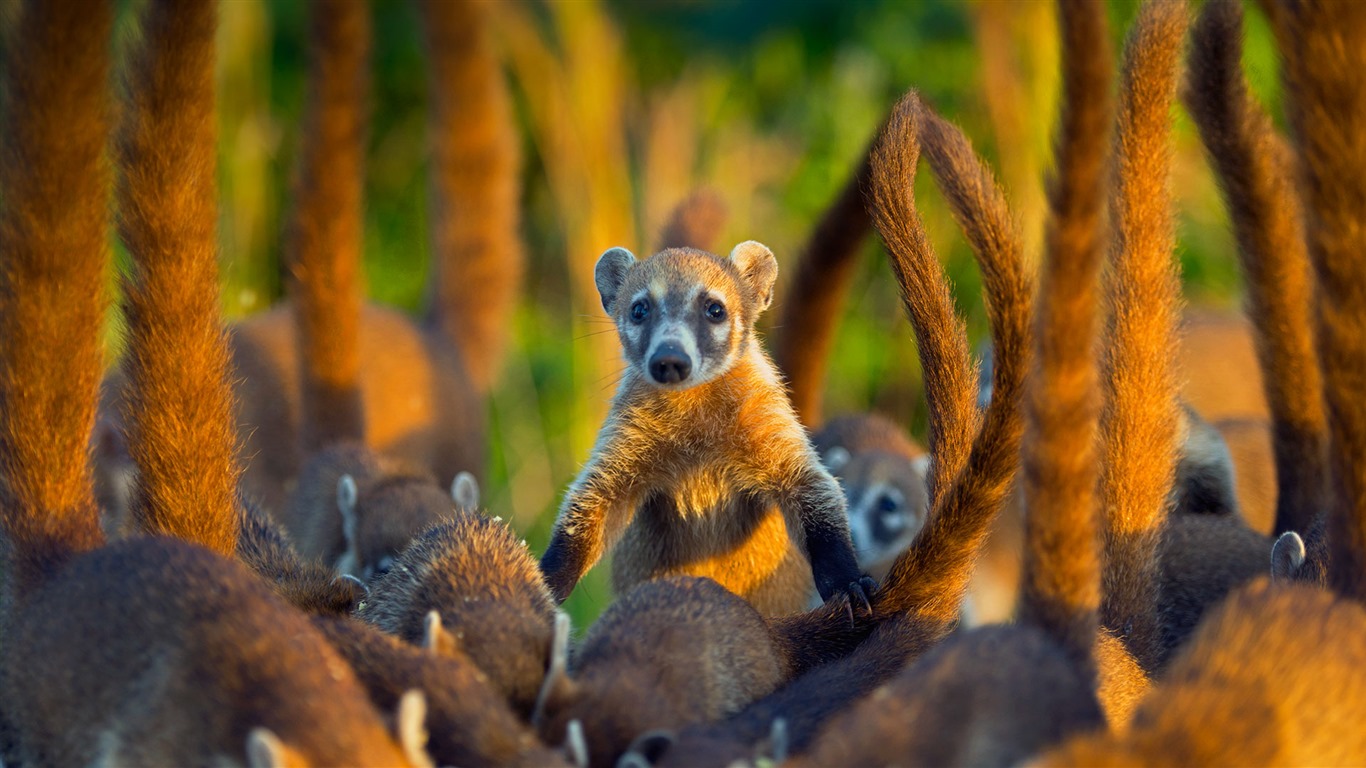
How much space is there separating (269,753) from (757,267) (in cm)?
286

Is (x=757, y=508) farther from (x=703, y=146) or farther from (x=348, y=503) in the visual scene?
(x=703, y=146)

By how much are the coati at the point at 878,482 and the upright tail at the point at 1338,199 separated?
3720mm

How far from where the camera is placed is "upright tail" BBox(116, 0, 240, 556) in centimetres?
305

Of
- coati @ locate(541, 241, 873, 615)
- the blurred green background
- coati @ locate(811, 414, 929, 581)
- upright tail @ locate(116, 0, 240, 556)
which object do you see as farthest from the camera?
the blurred green background

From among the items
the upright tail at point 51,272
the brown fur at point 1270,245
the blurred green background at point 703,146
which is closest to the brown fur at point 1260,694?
the brown fur at point 1270,245

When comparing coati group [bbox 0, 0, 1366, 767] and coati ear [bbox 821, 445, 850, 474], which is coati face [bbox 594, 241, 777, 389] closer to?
coati group [bbox 0, 0, 1366, 767]

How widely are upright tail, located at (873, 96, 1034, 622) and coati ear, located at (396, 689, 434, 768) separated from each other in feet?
4.42

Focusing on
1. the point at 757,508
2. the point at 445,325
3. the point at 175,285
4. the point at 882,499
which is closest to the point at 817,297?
the point at 757,508

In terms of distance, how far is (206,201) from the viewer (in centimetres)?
316

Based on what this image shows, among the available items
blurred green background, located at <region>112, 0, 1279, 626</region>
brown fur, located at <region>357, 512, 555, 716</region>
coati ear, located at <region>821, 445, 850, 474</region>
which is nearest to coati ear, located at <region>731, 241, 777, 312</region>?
coati ear, located at <region>821, 445, 850, 474</region>

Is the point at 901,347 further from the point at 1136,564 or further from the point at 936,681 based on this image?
the point at 936,681

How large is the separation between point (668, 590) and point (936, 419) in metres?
0.76

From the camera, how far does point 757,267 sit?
4.66 meters

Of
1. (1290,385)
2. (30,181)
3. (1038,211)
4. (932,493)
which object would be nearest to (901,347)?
(1038,211)
